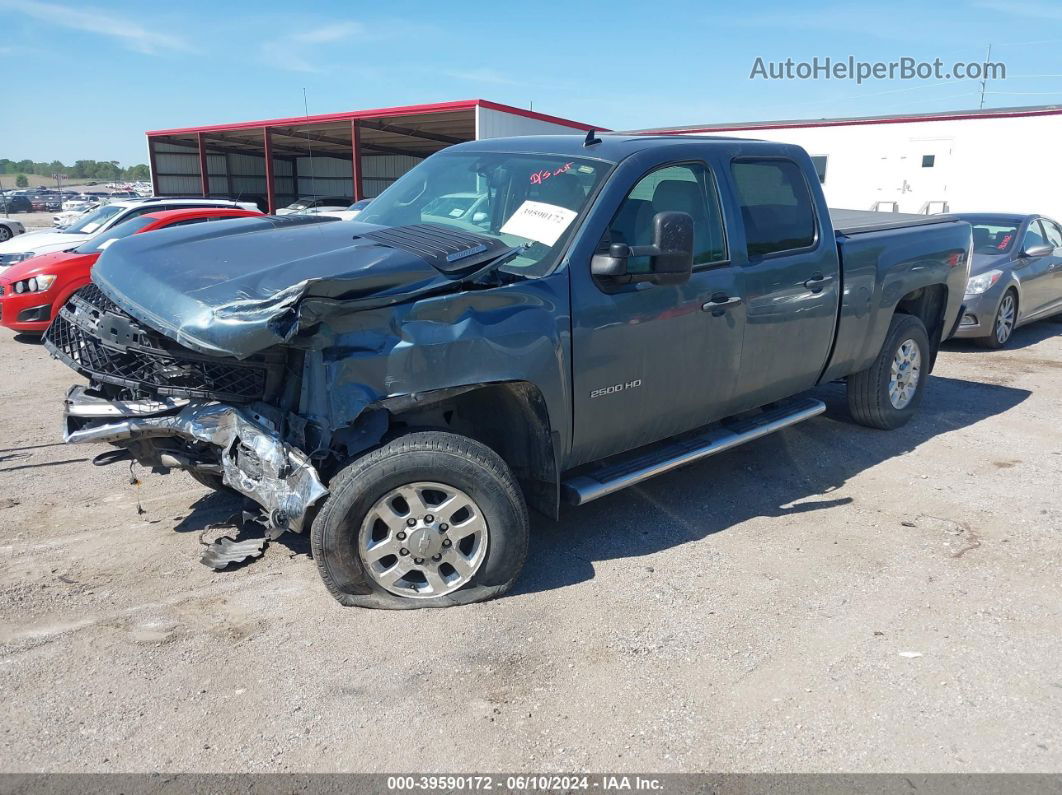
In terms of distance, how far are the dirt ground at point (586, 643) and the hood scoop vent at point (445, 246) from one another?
60.8 inches

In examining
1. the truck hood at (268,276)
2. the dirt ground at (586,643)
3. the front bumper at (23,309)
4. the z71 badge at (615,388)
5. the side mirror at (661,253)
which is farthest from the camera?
the front bumper at (23,309)

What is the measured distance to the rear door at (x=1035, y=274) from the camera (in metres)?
9.76

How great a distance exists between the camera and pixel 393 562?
3.53 metres

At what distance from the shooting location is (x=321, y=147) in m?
32.2

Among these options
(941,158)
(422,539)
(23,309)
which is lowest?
(422,539)

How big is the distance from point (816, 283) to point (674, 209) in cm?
124

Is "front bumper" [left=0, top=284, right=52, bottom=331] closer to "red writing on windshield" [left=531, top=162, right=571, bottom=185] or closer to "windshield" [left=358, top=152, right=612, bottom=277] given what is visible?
"windshield" [left=358, top=152, right=612, bottom=277]

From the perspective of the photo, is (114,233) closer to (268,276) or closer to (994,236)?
(268,276)

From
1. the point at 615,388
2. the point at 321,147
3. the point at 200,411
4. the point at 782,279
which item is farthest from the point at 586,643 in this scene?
the point at 321,147

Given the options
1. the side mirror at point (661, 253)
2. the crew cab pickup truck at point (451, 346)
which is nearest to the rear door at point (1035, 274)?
the crew cab pickup truck at point (451, 346)

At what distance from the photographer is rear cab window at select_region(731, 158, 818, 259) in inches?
183

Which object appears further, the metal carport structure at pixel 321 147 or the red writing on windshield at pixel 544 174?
the metal carport structure at pixel 321 147

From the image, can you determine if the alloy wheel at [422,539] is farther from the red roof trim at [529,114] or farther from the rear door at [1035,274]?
the red roof trim at [529,114]

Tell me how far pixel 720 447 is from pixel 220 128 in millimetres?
28170
